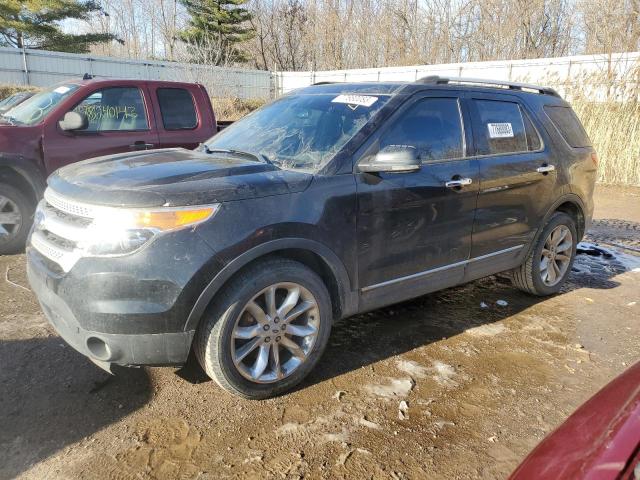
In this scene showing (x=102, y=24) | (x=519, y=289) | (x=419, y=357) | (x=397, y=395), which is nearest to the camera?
(x=397, y=395)

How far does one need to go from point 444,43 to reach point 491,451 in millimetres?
30492

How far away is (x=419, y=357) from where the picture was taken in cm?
374

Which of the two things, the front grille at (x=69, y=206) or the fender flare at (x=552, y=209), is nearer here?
the front grille at (x=69, y=206)

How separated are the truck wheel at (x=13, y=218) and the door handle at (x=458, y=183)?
185 inches

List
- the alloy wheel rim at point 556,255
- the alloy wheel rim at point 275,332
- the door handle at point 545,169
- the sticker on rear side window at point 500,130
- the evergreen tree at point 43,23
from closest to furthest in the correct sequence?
1. the alloy wheel rim at point 275,332
2. the sticker on rear side window at point 500,130
3. the door handle at point 545,169
4. the alloy wheel rim at point 556,255
5. the evergreen tree at point 43,23

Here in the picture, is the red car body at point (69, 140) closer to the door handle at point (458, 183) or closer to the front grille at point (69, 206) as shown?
the front grille at point (69, 206)

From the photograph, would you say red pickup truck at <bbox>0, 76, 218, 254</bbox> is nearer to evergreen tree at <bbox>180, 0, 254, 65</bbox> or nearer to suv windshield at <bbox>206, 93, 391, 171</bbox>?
suv windshield at <bbox>206, 93, 391, 171</bbox>

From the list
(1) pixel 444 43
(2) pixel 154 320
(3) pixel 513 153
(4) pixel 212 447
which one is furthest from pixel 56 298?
(1) pixel 444 43

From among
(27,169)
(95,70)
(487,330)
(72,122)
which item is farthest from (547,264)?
(95,70)

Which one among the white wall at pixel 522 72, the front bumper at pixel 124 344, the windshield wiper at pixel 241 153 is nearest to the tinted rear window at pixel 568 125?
the white wall at pixel 522 72

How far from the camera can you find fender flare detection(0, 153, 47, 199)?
5657 mm

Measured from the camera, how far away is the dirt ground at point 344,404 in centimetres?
261

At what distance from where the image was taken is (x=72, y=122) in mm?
5910

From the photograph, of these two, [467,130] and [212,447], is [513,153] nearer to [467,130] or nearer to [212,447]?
[467,130]
